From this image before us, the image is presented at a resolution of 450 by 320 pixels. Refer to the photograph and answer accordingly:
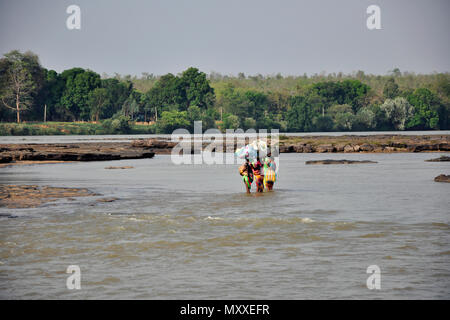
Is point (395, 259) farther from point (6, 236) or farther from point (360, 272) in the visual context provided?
point (6, 236)

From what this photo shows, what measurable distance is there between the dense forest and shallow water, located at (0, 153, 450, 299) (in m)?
108

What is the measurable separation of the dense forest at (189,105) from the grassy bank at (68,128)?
67 cm

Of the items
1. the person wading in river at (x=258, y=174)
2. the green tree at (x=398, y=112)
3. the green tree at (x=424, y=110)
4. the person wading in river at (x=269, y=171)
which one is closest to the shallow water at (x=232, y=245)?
the person wading in river at (x=258, y=174)

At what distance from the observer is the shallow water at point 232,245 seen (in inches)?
330

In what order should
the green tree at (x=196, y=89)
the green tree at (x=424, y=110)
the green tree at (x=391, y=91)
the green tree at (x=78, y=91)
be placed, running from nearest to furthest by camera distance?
the green tree at (x=78, y=91) → the green tree at (x=424, y=110) → the green tree at (x=196, y=89) → the green tree at (x=391, y=91)

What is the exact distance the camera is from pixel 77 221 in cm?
1384

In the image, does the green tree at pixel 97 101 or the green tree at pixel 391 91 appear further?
the green tree at pixel 391 91

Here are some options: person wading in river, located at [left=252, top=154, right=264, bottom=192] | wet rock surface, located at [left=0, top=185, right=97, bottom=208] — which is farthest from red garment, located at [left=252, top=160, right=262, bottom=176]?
wet rock surface, located at [left=0, top=185, right=97, bottom=208]

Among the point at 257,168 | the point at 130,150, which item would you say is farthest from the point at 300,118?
the point at 257,168

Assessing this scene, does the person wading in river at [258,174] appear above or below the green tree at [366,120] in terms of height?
below

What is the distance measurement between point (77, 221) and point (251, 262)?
5.57 metres

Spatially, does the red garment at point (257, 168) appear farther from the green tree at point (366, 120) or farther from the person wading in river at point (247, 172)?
the green tree at point (366, 120)

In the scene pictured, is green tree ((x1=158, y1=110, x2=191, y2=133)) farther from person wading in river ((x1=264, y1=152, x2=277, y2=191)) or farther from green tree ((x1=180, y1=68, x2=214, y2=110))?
person wading in river ((x1=264, y1=152, x2=277, y2=191))
